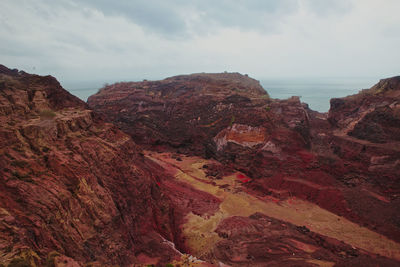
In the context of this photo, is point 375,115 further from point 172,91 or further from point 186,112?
point 172,91

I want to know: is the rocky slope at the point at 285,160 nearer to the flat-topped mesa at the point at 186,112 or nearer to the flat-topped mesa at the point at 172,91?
the flat-topped mesa at the point at 186,112

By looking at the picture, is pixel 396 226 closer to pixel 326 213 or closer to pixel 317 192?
pixel 326 213

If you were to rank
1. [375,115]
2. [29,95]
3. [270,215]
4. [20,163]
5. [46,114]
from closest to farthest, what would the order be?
[20,163]
[46,114]
[29,95]
[270,215]
[375,115]

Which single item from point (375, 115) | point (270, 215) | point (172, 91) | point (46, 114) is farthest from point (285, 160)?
point (172, 91)

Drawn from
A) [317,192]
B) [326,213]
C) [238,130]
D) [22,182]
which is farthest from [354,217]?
[22,182]

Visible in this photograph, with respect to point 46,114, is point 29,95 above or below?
above

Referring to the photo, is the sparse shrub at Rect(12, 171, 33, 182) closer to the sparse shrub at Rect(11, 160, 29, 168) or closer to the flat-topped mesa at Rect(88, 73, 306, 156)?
the sparse shrub at Rect(11, 160, 29, 168)
